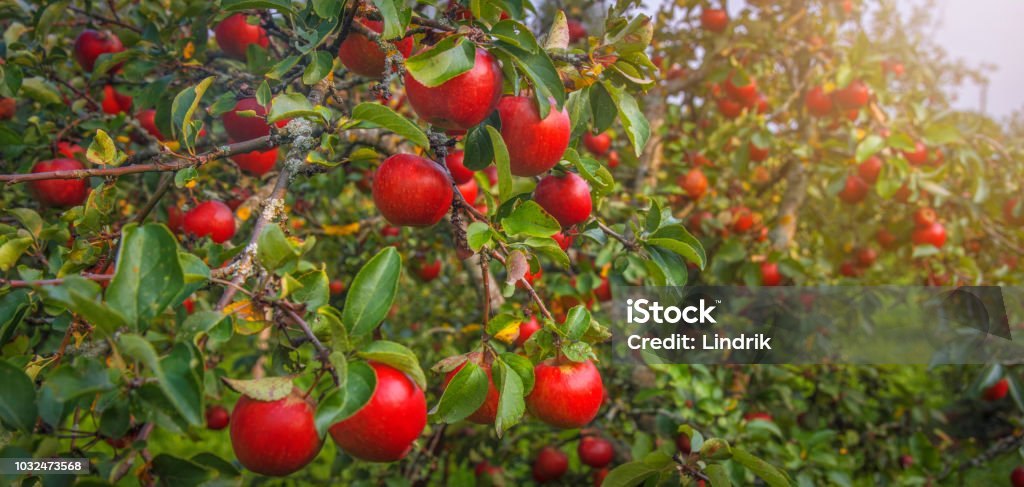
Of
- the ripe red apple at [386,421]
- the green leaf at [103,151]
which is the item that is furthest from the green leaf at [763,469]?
the green leaf at [103,151]

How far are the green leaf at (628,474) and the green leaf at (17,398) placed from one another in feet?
2.64

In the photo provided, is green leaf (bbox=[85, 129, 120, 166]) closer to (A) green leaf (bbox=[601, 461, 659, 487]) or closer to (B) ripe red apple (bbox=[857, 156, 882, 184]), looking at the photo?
(A) green leaf (bbox=[601, 461, 659, 487])

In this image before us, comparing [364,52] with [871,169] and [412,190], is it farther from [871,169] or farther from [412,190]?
[871,169]

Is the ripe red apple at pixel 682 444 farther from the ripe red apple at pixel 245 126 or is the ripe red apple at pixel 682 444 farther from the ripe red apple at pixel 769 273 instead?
the ripe red apple at pixel 245 126

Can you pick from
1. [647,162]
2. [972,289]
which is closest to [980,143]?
[972,289]

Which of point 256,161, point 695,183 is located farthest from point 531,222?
point 695,183

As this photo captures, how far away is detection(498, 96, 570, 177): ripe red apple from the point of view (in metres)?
0.86

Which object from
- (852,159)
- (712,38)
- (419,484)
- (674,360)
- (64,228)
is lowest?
(419,484)

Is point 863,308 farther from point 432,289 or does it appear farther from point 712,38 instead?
point 432,289

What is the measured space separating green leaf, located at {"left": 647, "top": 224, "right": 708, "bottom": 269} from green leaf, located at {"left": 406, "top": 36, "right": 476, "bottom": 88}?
18.5 inches

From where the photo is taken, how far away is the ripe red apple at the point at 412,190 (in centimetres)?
88

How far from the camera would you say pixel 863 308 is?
99.6 inches

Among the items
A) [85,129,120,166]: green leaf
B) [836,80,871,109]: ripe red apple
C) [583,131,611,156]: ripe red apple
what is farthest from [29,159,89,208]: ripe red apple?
[836,80,871,109]: ripe red apple

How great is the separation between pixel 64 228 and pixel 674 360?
156 cm
